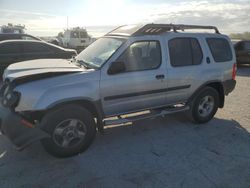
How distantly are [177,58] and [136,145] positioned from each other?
185cm

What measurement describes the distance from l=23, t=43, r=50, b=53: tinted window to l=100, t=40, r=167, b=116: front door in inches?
247

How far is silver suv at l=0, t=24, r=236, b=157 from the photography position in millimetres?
3906

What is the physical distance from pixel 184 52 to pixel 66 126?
9.01 feet

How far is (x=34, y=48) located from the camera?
391 inches

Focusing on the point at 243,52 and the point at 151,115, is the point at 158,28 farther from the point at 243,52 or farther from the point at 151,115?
the point at 243,52

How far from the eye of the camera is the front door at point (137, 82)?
176 inches

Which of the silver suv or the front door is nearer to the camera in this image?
the silver suv

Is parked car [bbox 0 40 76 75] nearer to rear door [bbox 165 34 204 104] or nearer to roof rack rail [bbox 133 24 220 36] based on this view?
roof rack rail [bbox 133 24 220 36]

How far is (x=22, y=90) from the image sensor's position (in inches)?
151

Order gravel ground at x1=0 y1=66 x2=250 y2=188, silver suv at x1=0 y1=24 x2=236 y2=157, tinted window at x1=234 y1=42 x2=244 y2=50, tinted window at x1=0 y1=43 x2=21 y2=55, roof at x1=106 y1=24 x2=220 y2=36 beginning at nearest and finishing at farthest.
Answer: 1. gravel ground at x1=0 y1=66 x2=250 y2=188
2. silver suv at x1=0 y1=24 x2=236 y2=157
3. roof at x1=106 y1=24 x2=220 y2=36
4. tinted window at x1=0 y1=43 x2=21 y2=55
5. tinted window at x1=234 y1=42 x2=244 y2=50

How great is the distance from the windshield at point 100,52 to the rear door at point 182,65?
1024 millimetres

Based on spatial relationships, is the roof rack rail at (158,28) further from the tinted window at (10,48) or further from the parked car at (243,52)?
the parked car at (243,52)

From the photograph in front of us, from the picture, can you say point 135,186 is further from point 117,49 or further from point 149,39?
point 149,39

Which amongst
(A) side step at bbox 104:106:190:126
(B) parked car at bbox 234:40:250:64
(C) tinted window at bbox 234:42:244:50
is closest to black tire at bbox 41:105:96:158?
(A) side step at bbox 104:106:190:126
